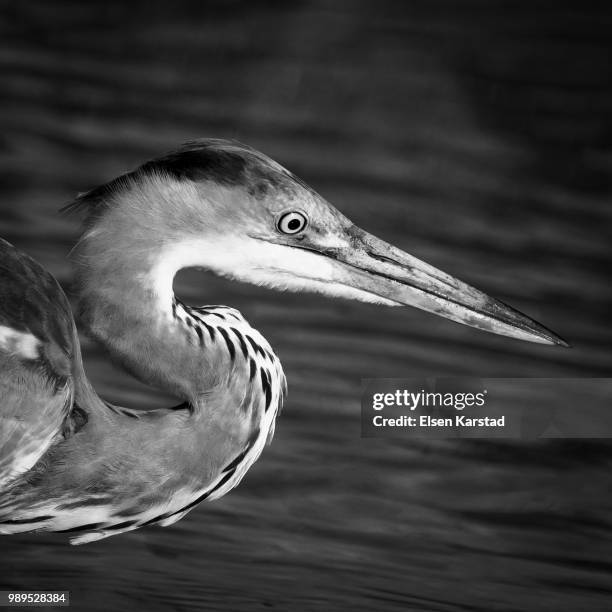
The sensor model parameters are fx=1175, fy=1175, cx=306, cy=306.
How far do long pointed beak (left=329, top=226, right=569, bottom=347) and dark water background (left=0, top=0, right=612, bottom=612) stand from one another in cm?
50

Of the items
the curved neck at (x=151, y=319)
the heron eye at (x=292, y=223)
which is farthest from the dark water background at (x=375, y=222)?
the heron eye at (x=292, y=223)

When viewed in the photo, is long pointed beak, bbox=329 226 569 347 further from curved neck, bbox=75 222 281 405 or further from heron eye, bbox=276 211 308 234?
curved neck, bbox=75 222 281 405

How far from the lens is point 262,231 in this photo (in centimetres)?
142

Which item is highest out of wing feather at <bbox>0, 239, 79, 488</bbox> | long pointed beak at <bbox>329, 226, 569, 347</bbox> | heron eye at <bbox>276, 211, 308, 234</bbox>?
heron eye at <bbox>276, 211, 308, 234</bbox>

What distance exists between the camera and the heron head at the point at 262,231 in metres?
1.38

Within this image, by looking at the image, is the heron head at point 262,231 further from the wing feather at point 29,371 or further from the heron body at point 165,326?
the wing feather at point 29,371

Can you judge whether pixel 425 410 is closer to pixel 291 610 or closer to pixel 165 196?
pixel 291 610

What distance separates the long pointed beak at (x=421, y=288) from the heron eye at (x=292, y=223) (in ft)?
0.22

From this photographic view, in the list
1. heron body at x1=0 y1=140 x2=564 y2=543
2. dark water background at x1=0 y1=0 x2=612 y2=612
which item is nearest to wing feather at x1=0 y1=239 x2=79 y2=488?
heron body at x1=0 y1=140 x2=564 y2=543

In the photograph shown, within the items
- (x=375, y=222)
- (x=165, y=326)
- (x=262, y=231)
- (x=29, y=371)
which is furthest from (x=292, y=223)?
(x=375, y=222)

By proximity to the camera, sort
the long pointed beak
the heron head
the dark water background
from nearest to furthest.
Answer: the heron head < the long pointed beak < the dark water background

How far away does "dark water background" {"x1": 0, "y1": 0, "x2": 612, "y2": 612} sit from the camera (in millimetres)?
1972

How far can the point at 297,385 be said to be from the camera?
2172 mm

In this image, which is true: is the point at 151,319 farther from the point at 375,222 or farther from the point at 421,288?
the point at 375,222
